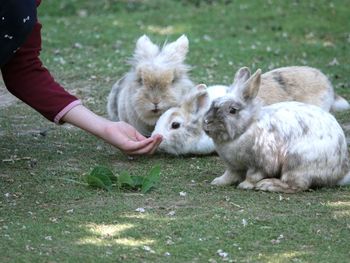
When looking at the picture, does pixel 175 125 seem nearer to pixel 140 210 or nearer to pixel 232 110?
pixel 232 110

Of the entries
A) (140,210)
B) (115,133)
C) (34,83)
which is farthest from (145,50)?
(140,210)

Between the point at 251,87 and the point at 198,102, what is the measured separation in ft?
3.05

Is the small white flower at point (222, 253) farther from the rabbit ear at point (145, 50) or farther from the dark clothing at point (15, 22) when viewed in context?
the rabbit ear at point (145, 50)

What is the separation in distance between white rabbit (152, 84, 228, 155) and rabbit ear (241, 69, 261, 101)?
876 mm

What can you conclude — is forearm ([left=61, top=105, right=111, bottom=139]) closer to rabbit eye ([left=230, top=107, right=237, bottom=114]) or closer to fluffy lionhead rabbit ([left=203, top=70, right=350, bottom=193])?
fluffy lionhead rabbit ([left=203, top=70, right=350, bottom=193])

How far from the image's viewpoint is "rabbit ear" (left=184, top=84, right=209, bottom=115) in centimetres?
584

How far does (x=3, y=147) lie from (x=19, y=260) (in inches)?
96.6

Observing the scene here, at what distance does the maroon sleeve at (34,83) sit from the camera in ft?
17.7

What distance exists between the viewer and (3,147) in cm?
609

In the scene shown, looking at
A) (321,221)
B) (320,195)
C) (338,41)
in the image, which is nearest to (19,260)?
(321,221)

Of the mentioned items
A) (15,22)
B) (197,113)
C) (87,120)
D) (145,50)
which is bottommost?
(197,113)

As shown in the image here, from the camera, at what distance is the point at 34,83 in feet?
17.9

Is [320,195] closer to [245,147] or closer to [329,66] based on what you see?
[245,147]

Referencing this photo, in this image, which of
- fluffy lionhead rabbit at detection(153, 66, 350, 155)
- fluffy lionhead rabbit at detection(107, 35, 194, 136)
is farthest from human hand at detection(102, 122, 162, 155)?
fluffy lionhead rabbit at detection(107, 35, 194, 136)
